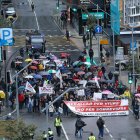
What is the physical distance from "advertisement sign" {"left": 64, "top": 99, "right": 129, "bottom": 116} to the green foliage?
1458cm

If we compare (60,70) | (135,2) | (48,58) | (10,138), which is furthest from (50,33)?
(10,138)

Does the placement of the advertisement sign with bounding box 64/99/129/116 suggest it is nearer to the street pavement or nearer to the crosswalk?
the street pavement

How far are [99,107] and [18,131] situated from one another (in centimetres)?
1623

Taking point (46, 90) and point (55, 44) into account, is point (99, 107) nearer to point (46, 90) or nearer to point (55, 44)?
point (46, 90)

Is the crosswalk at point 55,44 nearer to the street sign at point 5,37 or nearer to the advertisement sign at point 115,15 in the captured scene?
the advertisement sign at point 115,15

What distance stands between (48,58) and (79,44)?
1790 centimetres

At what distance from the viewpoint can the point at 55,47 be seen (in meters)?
97.1

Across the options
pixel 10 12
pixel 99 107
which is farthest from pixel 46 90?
pixel 10 12

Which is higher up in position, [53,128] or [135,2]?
[135,2]

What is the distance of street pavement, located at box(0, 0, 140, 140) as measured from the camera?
5944 cm

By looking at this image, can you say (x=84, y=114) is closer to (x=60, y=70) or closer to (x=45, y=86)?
(x=45, y=86)

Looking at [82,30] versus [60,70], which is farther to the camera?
[82,30]

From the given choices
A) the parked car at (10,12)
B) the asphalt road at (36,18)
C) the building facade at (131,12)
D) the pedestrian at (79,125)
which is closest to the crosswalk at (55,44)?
the asphalt road at (36,18)

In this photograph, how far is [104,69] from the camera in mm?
78812
